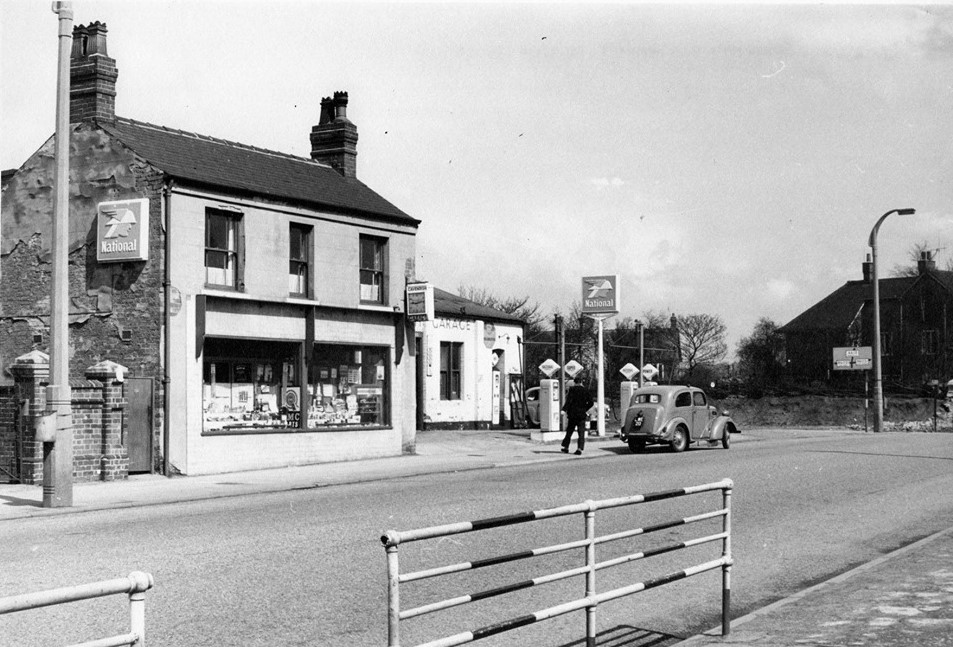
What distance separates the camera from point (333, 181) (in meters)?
29.5

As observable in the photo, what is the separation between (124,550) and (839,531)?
27.6 feet

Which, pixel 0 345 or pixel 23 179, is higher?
pixel 23 179

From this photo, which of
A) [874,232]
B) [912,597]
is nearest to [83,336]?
[912,597]

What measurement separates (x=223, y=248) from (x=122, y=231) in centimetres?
220

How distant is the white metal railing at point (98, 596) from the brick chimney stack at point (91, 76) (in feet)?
73.3

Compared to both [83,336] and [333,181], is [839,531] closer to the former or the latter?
[83,336]

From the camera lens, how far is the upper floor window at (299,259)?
2591 centimetres

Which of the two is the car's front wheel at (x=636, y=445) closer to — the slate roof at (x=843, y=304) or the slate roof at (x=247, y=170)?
the slate roof at (x=247, y=170)

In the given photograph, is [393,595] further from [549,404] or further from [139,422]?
[549,404]

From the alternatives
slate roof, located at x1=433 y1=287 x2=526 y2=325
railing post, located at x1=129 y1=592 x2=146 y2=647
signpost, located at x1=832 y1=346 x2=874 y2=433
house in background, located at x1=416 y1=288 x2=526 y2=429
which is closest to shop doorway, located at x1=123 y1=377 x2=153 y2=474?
house in background, located at x1=416 y1=288 x2=526 y2=429

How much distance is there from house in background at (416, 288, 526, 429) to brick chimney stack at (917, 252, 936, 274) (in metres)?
50.9

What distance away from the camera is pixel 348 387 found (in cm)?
2734

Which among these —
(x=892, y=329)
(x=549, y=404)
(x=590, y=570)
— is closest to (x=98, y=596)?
(x=590, y=570)

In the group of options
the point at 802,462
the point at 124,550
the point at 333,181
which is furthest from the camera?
the point at 333,181
